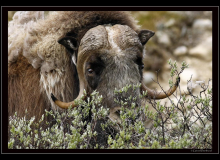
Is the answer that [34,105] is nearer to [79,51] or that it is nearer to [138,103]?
[79,51]

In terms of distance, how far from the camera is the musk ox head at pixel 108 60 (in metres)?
3.02

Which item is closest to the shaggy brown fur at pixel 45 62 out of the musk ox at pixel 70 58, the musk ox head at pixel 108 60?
A: the musk ox at pixel 70 58

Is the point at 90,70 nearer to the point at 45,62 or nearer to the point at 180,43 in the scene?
the point at 45,62

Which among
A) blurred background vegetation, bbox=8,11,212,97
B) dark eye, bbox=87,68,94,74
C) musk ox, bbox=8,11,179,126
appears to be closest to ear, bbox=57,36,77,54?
musk ox, bbox=8,11,179,126

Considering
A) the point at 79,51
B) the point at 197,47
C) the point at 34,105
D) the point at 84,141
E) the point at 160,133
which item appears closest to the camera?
the point at 84,141

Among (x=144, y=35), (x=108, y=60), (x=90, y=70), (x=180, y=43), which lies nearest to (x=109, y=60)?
(x=108, y=60)

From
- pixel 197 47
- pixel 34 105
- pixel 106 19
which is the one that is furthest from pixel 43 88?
pixel 197 47

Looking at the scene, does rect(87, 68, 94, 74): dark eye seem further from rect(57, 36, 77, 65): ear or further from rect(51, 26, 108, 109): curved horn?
rect(57, 36, 77, 65): ear

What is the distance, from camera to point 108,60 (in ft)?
9.96

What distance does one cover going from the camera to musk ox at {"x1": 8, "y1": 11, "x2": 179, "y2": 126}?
10.1 feet

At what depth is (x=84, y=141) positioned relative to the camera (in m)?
2.52

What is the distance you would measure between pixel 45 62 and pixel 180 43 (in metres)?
6.95
